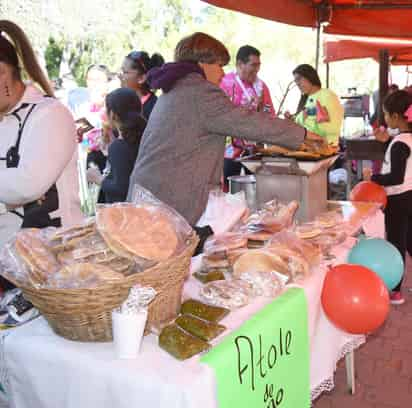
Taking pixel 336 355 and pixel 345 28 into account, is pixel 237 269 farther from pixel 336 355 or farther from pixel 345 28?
pixel 345 28

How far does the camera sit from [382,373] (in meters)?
2.88

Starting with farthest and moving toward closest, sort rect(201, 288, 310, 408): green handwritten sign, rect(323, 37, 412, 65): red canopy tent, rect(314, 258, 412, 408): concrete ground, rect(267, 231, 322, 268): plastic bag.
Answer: rect(323, 37, 412, 65): red canopy tent, rect(314, 258, 412, 408): concrete ground, rect(267, 231, 322, 268): plastic bag, rect(201, 288, 310, 408): green handwritten sign

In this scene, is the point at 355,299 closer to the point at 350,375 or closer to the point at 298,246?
the point at 298,246

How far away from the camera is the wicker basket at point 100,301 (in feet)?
4.13

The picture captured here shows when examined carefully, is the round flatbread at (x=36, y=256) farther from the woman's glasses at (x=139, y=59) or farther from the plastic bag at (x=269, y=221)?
the woman's glasses at (x=139, y=59)

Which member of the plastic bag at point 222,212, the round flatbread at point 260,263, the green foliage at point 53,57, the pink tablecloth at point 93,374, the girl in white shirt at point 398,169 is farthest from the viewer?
the green foliage at point 53,57

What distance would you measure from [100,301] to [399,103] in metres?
2.72

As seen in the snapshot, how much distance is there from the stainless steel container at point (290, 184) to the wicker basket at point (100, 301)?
1129 millimetres

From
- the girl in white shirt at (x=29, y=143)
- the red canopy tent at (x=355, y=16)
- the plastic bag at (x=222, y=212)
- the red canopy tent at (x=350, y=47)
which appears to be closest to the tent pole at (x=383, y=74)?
the red canopy tent at (x=350, y=47)

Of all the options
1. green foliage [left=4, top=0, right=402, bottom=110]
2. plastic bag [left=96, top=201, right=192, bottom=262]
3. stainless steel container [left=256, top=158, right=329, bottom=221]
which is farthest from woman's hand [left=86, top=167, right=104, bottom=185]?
green foliage [left=4, top=0, right=402, bottom=110]

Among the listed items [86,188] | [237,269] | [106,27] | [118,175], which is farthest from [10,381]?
[106,27]

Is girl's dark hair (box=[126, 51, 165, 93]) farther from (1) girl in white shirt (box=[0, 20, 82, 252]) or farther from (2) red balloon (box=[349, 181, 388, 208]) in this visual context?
(1) girl in white shirt (box=[0, 20, 82, 252])

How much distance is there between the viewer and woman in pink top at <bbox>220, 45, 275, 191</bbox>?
4652mm

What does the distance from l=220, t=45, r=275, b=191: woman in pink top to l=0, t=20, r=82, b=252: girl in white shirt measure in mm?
2799
